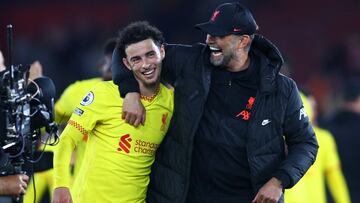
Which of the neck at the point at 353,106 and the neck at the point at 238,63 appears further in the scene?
the neck at the point at 353,106

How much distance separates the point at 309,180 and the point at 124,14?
7.29 m

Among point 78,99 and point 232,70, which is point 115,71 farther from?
point 78,99

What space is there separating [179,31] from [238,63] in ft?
28.1

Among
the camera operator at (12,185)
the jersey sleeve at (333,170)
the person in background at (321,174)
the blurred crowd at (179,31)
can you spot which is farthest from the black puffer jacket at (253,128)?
the blurred crowd at (179,31)

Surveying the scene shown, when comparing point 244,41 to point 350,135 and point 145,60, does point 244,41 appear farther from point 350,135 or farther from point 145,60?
point 350,135

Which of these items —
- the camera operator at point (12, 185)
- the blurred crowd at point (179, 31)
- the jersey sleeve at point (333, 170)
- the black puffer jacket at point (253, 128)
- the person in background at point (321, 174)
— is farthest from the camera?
the blurred crowd at point (179, 31)

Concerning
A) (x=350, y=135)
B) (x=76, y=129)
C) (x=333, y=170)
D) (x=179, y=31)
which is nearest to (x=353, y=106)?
(x=350, y=135)

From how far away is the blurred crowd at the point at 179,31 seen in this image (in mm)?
14812

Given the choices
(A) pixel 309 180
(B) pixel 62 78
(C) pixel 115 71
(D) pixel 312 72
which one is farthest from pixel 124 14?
(C) pixel 115 71

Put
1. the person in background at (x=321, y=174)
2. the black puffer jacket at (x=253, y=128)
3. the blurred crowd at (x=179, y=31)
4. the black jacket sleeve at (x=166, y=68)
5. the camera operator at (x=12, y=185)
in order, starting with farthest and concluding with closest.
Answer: the blurred crowd at (x=179, y=31) < the person in background at (x=321, y=174) < the black jacket sleeve at (x=166, y=68) < the black puffer jacket at (x=253, y=128) < the camera operator at (x=12, y=185)

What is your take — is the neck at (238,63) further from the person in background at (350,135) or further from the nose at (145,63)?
the person in background at (350,135)

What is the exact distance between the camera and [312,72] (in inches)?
594

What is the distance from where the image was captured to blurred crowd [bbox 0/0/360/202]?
48.6ft

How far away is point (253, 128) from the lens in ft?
20.3
